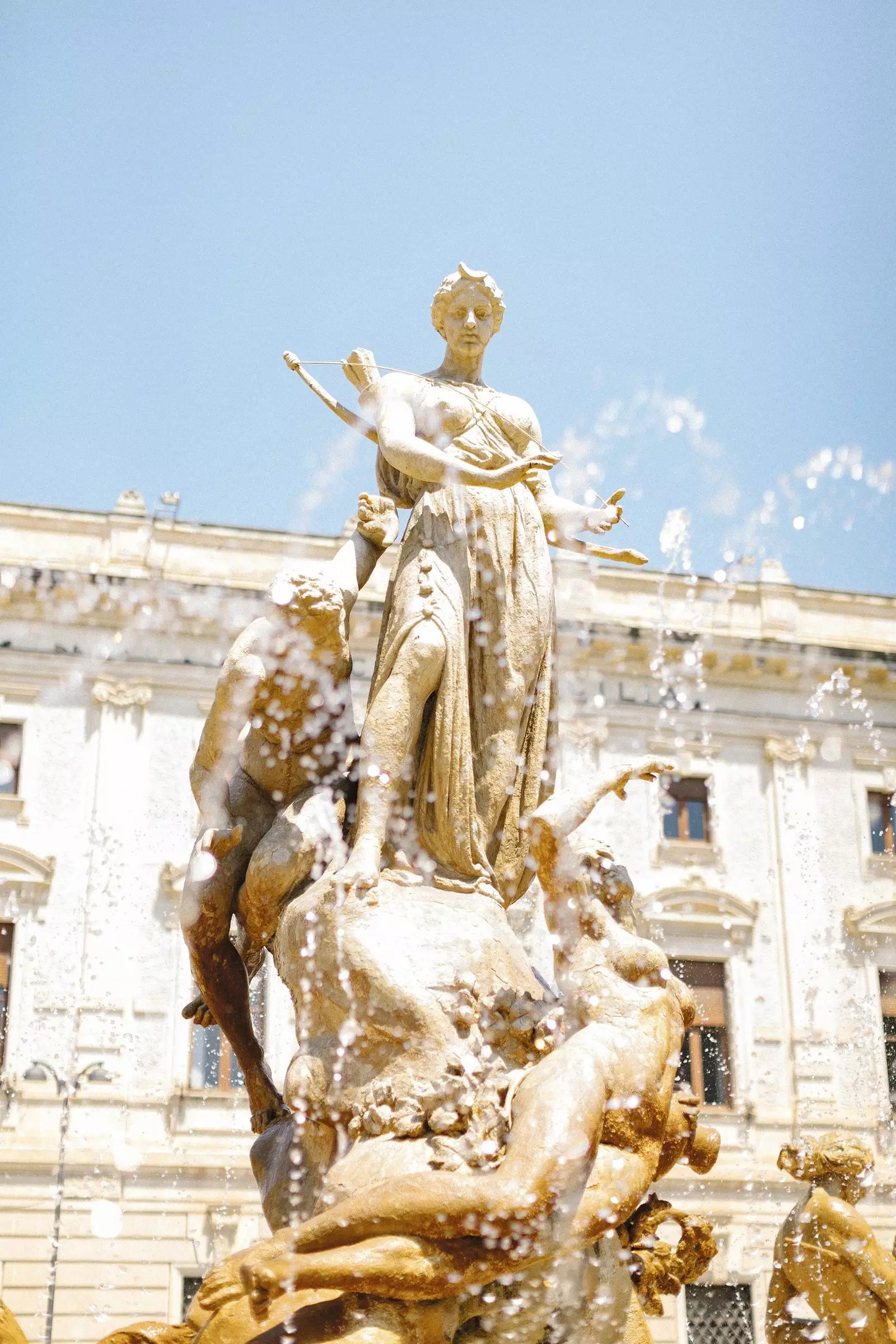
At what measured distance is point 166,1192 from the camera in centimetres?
1983

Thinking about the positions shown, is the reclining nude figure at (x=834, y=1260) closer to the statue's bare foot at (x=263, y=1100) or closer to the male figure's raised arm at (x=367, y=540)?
the statue's bare foot at (x=263, y=1100)

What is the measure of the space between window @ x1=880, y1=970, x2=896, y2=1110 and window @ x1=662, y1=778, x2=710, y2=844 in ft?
9.62

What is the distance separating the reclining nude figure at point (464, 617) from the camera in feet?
17.3

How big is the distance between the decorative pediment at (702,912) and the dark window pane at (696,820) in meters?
1.10

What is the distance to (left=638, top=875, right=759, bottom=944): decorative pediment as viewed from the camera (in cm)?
2184

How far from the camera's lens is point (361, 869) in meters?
4.86

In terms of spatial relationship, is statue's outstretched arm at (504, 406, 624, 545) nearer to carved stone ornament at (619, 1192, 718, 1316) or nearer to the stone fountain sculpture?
the stone fountain sculpture

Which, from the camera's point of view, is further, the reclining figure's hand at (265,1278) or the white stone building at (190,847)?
the white stone building at (190,847)

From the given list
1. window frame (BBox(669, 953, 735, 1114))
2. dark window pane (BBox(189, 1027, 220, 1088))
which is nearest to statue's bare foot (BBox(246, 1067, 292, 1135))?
dark window pane (BBox(189, 1027, 220, 1088))

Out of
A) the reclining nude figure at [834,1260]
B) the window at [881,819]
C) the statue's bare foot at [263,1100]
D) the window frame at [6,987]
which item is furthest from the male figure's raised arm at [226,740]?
the window at [881,819]

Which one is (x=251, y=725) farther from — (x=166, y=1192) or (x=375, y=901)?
(x=166, y=1192)

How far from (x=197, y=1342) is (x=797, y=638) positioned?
72.3 feet

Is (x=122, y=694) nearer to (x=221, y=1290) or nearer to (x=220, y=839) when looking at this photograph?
(x=220, y=839)

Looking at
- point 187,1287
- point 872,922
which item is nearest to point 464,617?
point 187,1287
